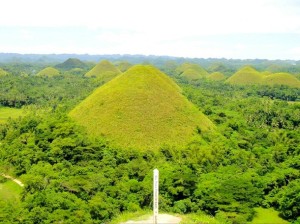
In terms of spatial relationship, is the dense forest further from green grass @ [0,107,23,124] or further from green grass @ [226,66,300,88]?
green grass @ [226,66,300,88]

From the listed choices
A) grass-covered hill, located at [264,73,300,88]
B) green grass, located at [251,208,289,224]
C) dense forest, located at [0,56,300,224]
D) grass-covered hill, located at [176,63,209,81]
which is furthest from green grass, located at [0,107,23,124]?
grass-covered hill, located at [264,73,300,88]

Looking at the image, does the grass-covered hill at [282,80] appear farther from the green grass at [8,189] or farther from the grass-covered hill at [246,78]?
the green grass at [8,189]

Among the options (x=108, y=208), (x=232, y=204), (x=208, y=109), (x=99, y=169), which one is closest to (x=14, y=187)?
(x=99, y=169)

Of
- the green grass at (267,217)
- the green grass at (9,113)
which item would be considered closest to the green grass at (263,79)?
the green grass at (9,113)

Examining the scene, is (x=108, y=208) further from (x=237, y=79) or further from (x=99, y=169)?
(x=237, y=79)

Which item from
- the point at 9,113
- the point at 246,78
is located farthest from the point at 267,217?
the point at 246,78

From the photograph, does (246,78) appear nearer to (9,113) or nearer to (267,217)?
(9,113)
